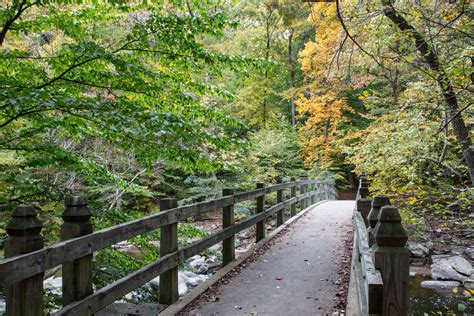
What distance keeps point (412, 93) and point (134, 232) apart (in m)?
6.91

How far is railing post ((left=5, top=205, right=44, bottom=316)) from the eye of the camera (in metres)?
2.38

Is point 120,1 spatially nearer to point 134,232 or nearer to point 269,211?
point 134,232

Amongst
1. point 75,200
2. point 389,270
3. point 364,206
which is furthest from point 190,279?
point 389,270

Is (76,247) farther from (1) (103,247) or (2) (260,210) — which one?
(2) (260,210)

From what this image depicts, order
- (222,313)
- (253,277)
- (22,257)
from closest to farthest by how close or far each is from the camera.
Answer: (22,257)
(222,313)
(253,277)

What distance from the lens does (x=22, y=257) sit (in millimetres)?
2303

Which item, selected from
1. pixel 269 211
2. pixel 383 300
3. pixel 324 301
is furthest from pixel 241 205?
pixel 383 300

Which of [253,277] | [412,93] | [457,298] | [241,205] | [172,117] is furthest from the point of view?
[241,205]

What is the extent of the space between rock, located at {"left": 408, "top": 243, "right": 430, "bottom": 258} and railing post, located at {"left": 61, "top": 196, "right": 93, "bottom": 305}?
12.6 m

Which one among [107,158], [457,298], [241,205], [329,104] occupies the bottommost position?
[457,298]

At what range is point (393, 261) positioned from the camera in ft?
7.70

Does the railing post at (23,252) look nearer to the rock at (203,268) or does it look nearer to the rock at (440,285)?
the rock at (203,268)

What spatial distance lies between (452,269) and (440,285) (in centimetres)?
129

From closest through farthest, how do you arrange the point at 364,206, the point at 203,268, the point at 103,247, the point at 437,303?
the point at 103,247 < the point at 364,206 < the point at 437,303 < the point at 203,268
